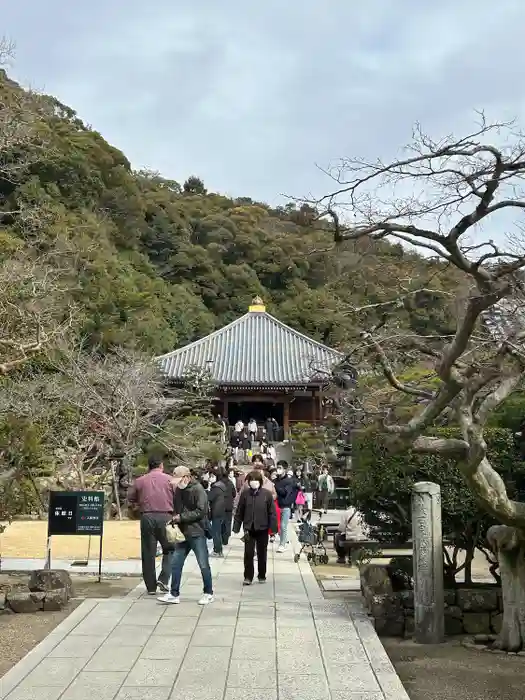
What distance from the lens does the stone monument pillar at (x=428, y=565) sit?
6.41 m

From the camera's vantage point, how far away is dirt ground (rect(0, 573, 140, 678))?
571 centimetres

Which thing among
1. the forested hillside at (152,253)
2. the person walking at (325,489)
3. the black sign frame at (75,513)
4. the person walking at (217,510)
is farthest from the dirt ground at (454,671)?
the forested hillside at (152,253)

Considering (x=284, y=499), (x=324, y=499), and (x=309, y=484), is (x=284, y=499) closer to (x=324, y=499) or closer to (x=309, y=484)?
(x=324, y=499)

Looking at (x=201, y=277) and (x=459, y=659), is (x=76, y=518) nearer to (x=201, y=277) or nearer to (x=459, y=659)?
(x=459, y=659)

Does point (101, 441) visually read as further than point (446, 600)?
Yes

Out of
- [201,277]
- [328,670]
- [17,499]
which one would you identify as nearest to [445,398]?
[328,670]

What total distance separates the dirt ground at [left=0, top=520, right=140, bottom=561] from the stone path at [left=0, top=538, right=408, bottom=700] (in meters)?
4.02

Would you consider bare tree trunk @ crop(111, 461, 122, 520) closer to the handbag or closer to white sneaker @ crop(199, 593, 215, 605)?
white sneaker @ crop(199, 593, 215, 605)

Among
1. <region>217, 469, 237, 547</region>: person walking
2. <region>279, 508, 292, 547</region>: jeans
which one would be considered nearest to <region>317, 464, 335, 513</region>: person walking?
<region>217, 469, 237, 547</region>: person walking

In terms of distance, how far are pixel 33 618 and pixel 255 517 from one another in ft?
8.70

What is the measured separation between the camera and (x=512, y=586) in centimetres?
606

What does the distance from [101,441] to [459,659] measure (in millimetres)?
15014

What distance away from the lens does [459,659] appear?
5.92 metres

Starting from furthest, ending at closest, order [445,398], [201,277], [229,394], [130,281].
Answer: [201,277], [130,281], [229,394], [445,398]
